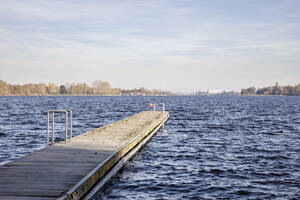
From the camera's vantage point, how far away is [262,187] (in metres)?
11.1

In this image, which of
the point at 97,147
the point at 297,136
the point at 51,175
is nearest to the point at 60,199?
the point at 51,175

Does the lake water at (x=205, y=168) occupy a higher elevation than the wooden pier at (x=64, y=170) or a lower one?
lower

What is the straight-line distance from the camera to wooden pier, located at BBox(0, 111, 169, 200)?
762 cm

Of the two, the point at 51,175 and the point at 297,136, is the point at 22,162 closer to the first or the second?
the point at 51,175

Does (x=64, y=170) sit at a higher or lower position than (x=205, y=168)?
higher

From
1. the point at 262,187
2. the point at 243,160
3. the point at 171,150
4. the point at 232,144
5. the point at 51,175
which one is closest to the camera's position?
the point at 51,175

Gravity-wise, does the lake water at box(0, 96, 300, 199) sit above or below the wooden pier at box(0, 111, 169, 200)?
below

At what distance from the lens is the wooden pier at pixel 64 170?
25.0 feet

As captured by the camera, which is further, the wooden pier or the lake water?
the lake water

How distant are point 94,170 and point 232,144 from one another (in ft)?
41.9

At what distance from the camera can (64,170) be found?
964cm

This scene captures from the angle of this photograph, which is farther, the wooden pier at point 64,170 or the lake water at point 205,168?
the lake water at point 205,168

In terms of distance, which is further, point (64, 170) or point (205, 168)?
point (205, 168)

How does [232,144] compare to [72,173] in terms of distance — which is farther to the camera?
[232,144]
